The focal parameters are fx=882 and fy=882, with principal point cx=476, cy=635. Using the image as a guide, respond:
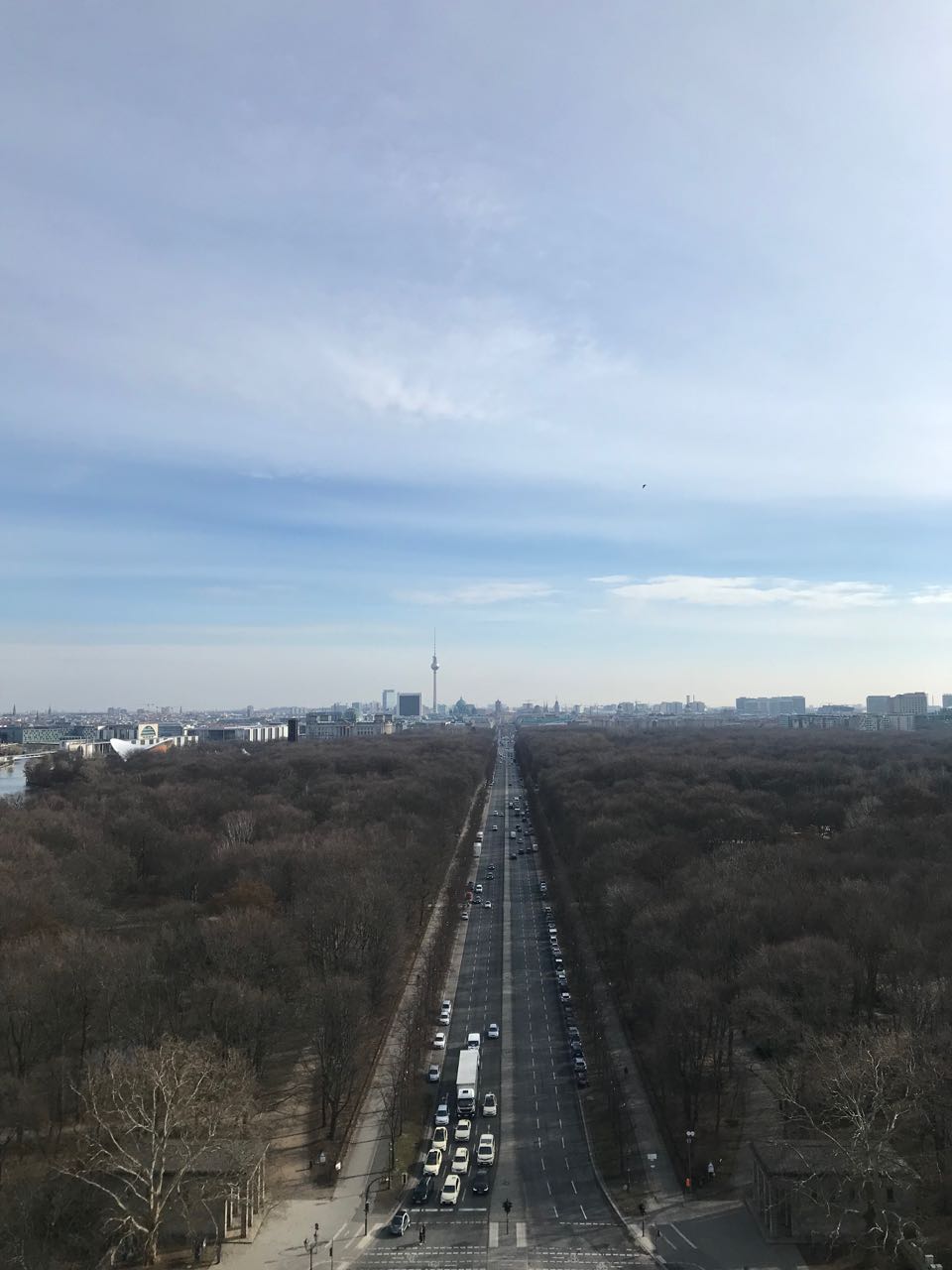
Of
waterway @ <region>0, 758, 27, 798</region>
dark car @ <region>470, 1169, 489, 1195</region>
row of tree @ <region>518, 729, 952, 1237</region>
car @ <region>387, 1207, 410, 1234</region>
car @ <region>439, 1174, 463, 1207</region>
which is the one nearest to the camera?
car @ <region>387, 1207, 410, 1234</region>

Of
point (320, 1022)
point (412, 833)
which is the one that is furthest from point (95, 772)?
point (320, 1022)

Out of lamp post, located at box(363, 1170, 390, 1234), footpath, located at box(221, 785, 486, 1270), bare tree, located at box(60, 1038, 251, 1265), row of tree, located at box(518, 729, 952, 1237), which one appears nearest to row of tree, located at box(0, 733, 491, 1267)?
bare tree, located at box(60, 1038, 251, 1265)

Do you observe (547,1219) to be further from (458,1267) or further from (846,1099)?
(846,1099)

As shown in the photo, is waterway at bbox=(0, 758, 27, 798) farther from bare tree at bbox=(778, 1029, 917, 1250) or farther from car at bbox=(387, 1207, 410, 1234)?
bare tree at bbox=(778, 1029, 917, 1250)

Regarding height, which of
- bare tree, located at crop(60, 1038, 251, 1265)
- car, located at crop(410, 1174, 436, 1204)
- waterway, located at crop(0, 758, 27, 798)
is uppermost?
bare tree, located at crop(60, 1038, 251, 1265)

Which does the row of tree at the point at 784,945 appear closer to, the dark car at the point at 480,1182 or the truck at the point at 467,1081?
the dark car at the point at 480,1182

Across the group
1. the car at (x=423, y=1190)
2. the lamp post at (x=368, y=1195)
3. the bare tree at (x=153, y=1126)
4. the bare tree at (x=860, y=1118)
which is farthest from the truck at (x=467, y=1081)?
the bare tree at (x=860, y=1118)
